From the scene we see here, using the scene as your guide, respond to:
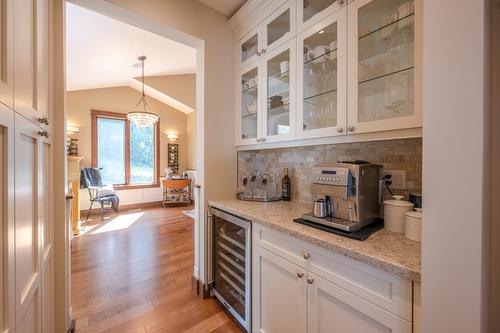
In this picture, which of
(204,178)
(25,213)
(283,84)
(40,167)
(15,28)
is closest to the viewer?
(15,28)

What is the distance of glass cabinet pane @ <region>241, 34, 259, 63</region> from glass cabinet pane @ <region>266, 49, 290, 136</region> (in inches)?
11.4

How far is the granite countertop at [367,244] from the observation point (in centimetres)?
78

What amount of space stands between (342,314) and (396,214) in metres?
0.57

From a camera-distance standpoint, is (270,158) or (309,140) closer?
(309,140)

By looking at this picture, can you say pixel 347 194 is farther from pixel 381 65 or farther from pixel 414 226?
pixel 381 65

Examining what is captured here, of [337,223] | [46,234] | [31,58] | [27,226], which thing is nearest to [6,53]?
[31,58]

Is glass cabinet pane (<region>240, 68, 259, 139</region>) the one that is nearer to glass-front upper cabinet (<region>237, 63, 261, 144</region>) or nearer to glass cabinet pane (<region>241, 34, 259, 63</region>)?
glass-front upper cabinet (<region>237, 63, 261, 144</region>)

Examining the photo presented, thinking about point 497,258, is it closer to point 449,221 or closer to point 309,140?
point 449,221

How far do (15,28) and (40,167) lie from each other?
0.62m

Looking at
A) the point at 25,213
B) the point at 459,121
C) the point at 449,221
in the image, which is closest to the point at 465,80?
the point at 459,121

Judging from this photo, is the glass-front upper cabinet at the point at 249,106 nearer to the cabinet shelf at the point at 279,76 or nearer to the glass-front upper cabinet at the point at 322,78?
the cabinet shelf at the point at 279,76

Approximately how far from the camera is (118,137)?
19.1ft

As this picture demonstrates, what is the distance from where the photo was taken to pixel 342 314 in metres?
0.98

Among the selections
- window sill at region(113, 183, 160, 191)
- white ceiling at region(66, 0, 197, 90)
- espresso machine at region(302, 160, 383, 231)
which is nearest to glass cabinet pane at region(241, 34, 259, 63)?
espresso machine at region(302, 160, 383, 231)
